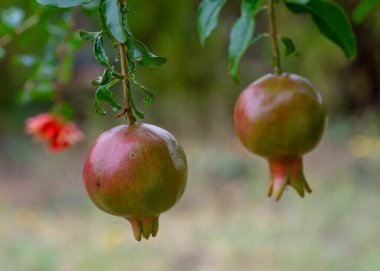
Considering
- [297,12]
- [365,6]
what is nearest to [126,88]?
[297,12]

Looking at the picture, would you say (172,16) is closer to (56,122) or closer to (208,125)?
(208,125)

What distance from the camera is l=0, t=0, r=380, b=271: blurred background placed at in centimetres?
359

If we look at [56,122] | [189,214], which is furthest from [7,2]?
[56,122]

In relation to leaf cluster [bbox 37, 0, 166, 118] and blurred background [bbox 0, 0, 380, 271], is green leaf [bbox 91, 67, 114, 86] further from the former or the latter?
blurred background [bbox 0, 0, 380, 271]

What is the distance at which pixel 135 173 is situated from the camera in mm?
552

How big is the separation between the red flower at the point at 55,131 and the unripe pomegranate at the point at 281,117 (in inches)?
26.9

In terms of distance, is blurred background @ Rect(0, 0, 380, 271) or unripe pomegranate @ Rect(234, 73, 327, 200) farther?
blurred background @ Rect(0, 0, 380, 271)

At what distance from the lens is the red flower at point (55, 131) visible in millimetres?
1347

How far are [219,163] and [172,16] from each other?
174 cm

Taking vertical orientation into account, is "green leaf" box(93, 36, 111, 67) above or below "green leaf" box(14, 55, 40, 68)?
above

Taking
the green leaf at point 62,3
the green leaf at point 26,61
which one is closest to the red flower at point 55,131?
the green leaf at point 26,61

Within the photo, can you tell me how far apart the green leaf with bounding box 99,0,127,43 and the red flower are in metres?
0.78

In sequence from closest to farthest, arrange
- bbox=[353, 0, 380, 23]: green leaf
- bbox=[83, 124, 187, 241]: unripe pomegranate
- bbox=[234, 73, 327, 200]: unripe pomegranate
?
bbox=[83, 124, 187, 241]: unripe pomegranate < bbox=[234, 73, 327, 200]: unripe pomegranate < bbox=[353, 0, 380, 23]: green leaf

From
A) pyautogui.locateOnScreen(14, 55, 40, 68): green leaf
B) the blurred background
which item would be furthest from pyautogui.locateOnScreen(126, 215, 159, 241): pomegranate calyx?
pyautogui.locateOnScreen(14, 55, 40, 68): green leaf
